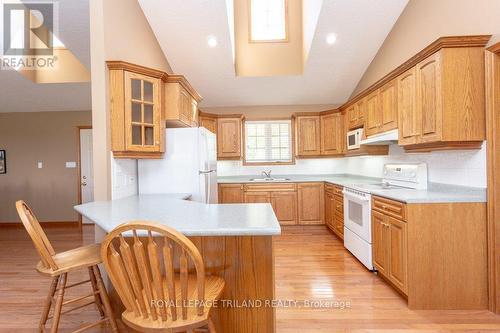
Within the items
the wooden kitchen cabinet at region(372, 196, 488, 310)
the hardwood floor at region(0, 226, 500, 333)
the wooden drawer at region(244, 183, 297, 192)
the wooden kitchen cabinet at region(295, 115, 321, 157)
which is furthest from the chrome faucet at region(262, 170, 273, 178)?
the wooden kitchen cabinet at region(372, 196, 488, 310)

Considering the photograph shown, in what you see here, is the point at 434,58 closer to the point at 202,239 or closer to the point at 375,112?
the point at 375,112

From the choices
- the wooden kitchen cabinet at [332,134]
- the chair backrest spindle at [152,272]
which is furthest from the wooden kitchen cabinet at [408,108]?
the chair backrest spindle at [152,272]

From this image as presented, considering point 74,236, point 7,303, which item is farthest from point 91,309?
point 74,236

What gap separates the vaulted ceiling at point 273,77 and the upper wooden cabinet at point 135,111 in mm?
1434

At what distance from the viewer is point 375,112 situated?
Answer: 348cm

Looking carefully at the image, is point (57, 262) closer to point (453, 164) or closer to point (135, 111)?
point (135, 111)

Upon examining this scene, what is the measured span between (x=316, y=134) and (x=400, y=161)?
1886 millimetres

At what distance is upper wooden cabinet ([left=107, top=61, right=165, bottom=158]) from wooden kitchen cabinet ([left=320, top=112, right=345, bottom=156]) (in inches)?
126

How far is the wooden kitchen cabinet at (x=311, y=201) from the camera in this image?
4.86 metres

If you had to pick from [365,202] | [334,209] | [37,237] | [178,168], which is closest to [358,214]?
[365,202]

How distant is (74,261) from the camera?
1.70 metres

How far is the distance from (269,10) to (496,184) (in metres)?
3.99

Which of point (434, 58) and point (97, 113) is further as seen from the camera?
point (97, 113)

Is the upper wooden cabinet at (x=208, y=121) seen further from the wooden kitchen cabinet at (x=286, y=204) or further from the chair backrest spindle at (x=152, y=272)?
the chair backrest spindle at (x=152, y=272)
